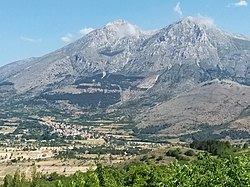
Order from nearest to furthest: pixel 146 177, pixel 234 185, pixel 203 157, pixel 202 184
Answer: pixel 234 185 < pixel 202 184 < pixel 203 157 < pixel 146 177

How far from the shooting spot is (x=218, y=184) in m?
51.4

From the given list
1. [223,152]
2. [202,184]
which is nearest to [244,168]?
[202,184]

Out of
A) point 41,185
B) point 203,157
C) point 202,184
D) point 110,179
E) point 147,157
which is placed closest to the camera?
point 202,184

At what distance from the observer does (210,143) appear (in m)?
187

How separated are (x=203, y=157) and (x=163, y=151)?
113276mm

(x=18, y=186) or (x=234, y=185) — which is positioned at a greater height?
(x=234, y=185)

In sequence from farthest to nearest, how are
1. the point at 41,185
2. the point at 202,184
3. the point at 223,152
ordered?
the point at 223,152, the point at 41,185, the point at 202,184

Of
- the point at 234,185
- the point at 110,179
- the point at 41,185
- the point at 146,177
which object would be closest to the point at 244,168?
the point at 234,185

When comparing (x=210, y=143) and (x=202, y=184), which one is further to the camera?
(x=210, y=143)

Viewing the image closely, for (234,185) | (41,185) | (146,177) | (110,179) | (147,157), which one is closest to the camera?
(234,185)

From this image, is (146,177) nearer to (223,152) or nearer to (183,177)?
(183,177)

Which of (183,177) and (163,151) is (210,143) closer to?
(163,151)

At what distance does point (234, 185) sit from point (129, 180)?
174 ft

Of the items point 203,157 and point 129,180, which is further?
point 129,180
